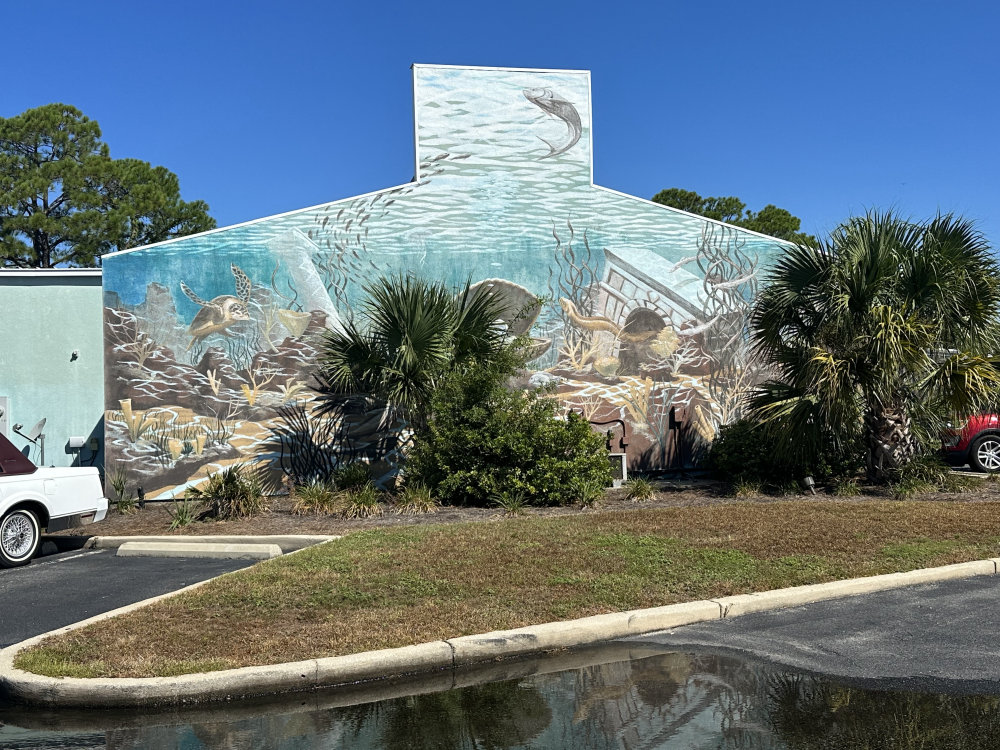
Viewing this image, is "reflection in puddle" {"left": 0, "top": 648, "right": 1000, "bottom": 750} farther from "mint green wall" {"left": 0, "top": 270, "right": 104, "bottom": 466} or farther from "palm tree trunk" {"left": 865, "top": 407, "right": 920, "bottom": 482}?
"mint green wall" {"left": 0, "top": 270, "right": 104, "bottom": 466}

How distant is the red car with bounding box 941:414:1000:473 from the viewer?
650 inches

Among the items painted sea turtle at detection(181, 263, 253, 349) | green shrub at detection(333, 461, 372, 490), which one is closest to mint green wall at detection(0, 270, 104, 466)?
painted sea turtle at detection(181, 263, 253, 349)

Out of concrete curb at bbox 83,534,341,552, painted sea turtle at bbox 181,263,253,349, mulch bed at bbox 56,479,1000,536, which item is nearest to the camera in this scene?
concrete curb at bbox 83,534,341,552

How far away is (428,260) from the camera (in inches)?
662

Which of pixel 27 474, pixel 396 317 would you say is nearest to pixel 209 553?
pixel 27 474

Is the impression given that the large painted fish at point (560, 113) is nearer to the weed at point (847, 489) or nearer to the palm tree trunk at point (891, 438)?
the palm tree trunk at point (891, 438)

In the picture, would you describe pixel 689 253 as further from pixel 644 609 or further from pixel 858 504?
pixel 644 609

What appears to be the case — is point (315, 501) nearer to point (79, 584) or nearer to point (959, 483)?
point (79, 584)

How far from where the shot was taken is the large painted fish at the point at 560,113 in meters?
17.2

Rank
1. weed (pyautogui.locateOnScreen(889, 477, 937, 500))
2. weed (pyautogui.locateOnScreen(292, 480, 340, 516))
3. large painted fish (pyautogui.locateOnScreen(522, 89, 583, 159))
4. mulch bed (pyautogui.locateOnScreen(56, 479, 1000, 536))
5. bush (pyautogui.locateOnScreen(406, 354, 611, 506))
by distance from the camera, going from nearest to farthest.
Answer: mulch bed (pyautogui.locateOnScreen(56, 479, 1000, 536)), weed (pyautogui.locateOnScreen(889, 477, 937, 500)), bush (pyautogui.locateOnScreen(406, 354, 611, 506)), weed (pyautogui.locateOnScreen(292, 480, 340, 516)), large painted fish (pyautogui.locateOnScreen(522, 89, 583, 159))

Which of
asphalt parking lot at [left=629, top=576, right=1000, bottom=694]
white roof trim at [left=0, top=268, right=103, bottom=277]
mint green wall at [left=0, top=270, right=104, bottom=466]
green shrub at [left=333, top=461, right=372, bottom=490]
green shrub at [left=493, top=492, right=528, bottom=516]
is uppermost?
white roof trim at [left=0, top=268, right=103, bottom=277]

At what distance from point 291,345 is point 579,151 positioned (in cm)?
651

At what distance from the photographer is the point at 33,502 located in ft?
36.9

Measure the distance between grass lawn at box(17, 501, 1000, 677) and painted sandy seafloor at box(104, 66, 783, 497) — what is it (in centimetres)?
548
